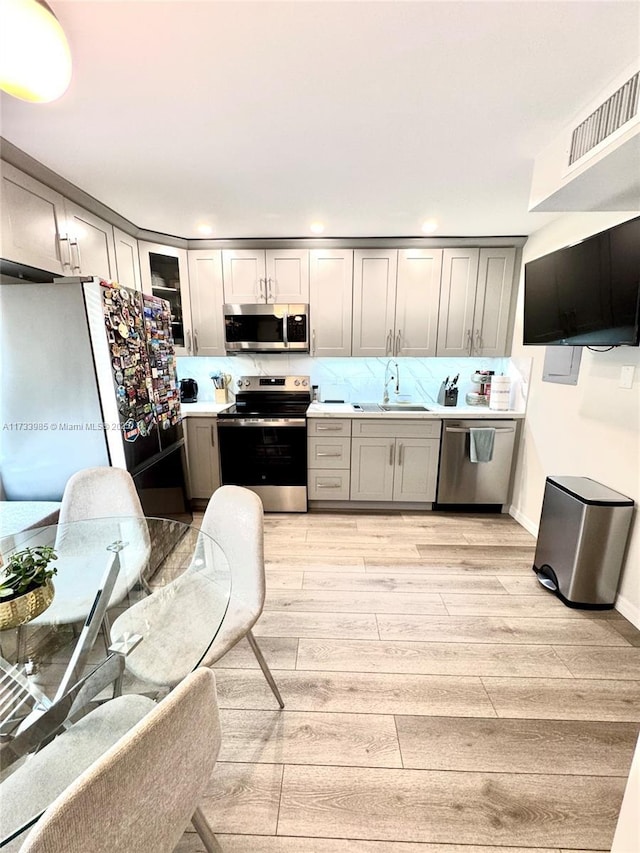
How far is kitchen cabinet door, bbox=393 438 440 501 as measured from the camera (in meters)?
3.07

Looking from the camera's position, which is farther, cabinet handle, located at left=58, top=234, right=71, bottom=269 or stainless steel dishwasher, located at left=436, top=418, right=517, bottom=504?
stainless steel dishwasher, located at left=436, top=418, right=517, bottom=504

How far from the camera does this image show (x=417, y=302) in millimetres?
3127

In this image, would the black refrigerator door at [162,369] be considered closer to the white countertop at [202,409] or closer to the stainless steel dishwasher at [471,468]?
the white countertop at [202,409]

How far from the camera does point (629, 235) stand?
5.41ft

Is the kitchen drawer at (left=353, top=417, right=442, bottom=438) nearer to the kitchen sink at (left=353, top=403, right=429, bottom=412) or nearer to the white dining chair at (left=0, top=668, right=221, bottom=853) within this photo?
the kitchen sink at (left=353, top=403, right=429, bottom=412)

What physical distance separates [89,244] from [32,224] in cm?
47

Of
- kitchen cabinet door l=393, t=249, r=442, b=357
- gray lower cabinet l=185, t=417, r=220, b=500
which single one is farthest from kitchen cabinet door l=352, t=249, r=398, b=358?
gray lower cabinet l=185, t=417, r=220, b=500

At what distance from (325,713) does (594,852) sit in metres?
0.89

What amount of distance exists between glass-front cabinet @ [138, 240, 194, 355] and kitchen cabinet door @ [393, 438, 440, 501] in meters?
2.17

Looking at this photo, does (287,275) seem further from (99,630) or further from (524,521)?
(524,521)

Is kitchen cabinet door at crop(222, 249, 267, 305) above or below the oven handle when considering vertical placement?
above

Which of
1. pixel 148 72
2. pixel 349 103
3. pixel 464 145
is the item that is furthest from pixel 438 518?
pixel 148 72

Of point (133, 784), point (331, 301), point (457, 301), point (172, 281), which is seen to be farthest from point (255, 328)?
point (133, 784)

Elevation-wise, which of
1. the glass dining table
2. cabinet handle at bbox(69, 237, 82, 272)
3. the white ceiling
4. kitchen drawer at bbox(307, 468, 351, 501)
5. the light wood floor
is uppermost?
the white ceiling
